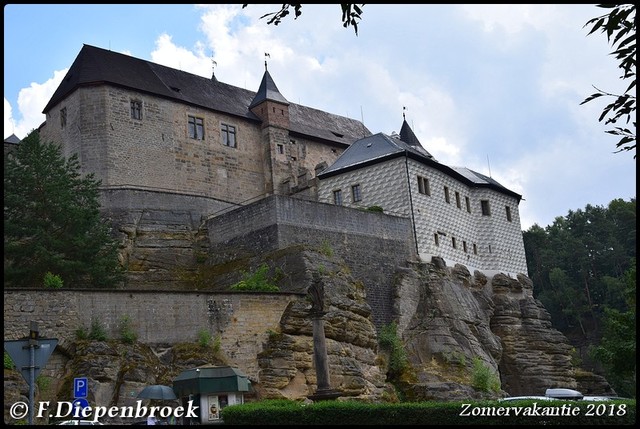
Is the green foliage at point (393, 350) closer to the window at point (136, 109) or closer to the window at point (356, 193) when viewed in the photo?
the window at point (356, 193)

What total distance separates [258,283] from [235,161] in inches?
653

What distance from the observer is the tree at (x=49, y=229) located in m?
29.8

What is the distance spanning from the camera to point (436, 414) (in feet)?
54.8

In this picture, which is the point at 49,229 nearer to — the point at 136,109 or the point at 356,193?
the point at 136,109

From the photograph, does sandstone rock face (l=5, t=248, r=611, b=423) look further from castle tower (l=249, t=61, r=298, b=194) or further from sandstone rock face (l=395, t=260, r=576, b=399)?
castle tower (l=249, t=61, r=298, b=194)

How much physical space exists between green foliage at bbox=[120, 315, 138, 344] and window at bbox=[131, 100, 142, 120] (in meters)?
18.6

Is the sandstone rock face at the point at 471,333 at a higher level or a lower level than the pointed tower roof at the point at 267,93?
lower

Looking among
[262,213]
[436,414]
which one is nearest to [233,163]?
[262,213]

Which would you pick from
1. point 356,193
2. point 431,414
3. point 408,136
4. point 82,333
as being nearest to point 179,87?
point 356,193

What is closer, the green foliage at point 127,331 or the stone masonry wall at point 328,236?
the green foliage at point 127,331

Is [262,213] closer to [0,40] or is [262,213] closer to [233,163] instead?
[233,163]

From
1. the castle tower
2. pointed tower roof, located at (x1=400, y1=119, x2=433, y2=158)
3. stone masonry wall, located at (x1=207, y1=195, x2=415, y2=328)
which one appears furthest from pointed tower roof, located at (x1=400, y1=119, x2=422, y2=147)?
stone masonry wall, located at (x1=207, y1=195, x2=415, y2=328)

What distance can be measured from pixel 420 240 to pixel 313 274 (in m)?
9.16

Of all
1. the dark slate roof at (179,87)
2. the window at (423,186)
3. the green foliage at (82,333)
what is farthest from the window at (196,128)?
the green foliage at (82,333)
